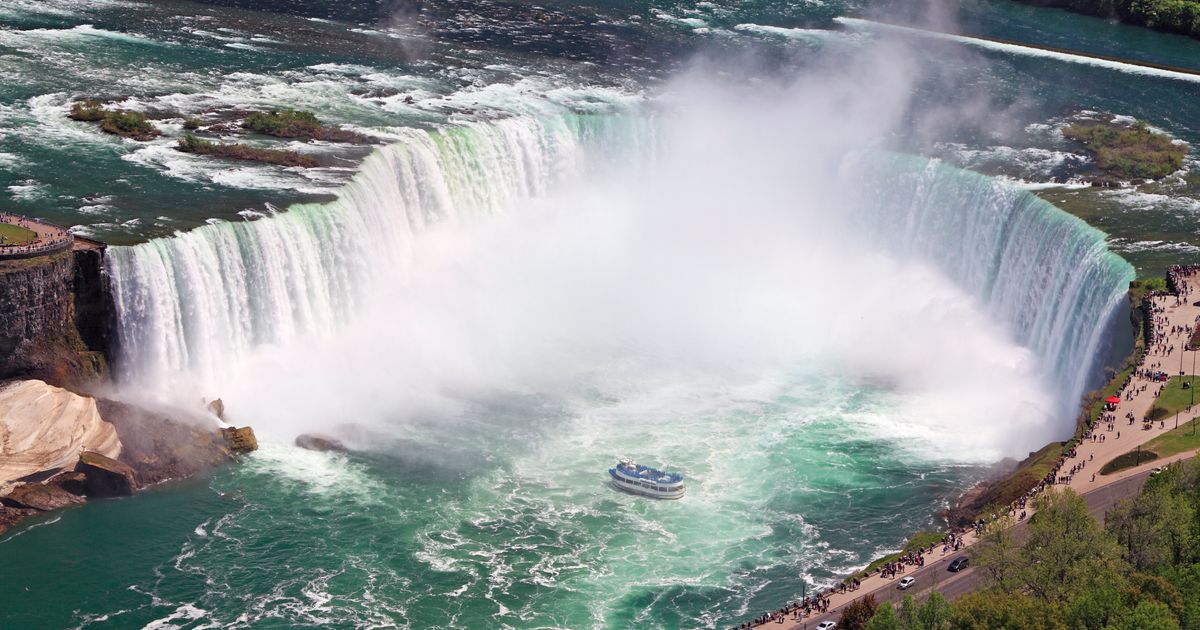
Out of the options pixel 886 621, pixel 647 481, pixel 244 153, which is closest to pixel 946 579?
pixel 886 621

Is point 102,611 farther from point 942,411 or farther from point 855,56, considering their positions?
point 855,56

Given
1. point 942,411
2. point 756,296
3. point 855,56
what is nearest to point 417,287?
point 756,296

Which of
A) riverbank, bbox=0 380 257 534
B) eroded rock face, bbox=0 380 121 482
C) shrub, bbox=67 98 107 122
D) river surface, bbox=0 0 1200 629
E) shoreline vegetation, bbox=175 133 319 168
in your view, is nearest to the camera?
river surface, bbox=0 0 1200 629

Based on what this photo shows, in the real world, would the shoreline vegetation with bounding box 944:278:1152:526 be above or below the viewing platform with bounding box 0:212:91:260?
below

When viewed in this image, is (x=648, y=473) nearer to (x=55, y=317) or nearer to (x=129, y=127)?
(x=55, y=317)

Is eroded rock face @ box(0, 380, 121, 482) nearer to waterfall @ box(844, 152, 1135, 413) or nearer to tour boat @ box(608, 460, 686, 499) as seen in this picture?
tour boat @ box(608, 460, 686, 499)

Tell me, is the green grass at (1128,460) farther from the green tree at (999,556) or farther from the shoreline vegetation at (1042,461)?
the green tree at (999,556)

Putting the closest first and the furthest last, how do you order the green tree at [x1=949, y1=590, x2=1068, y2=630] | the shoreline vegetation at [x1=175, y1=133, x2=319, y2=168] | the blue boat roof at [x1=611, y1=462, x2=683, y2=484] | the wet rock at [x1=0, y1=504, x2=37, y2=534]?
the green tree at [x1=949, y1=590, x2=1068, y2=630], the wet rock at [x1=0, y1=504, x2=37, y2=534], the blue boat roof at [x1=611, y1=462, x2=683, y2=484], the shoreline vegetation at [x1=175, y1=133, x2=319, y2=168]

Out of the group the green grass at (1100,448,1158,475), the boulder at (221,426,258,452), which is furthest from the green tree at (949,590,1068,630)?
the boulder at (221,426,258,452)
